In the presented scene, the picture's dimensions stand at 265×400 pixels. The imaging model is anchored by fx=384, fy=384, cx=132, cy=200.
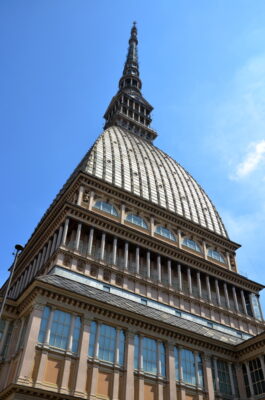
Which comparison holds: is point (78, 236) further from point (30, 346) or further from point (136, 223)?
point (30, 346)

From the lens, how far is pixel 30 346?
29.4 meters

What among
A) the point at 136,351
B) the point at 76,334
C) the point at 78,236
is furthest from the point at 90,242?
the point at 136,351

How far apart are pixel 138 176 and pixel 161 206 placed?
321 inches

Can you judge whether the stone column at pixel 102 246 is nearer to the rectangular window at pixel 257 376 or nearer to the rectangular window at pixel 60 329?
Answer: the rectangular window at pixel 60 329

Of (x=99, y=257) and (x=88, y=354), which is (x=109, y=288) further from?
(x=88, y=354)

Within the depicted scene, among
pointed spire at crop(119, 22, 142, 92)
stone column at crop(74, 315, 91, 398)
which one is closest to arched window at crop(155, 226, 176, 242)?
stone column at crop(74, 315, 91, 398)

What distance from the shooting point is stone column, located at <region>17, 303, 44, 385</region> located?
27884 mm

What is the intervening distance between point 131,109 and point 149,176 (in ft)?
107

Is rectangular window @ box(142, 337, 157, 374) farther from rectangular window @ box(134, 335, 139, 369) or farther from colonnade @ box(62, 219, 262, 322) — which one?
colonnade @ box(62, 219, 262, 322)

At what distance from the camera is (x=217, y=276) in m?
54.0

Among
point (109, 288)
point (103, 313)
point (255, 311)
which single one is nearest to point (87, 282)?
point (109, 288)

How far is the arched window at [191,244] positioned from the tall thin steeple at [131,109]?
127ft

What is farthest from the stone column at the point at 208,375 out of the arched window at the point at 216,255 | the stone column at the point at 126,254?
the arched window at the point at 216,255

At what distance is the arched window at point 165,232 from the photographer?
55569 millimetres
